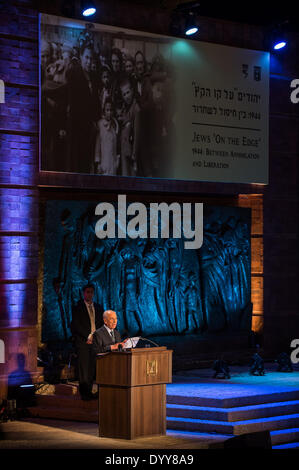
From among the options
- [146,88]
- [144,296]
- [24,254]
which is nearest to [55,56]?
[146,88]

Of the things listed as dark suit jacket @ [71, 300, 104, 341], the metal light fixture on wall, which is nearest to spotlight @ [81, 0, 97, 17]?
the metal light fixture on wall

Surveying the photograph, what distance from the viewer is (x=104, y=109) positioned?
13.8m

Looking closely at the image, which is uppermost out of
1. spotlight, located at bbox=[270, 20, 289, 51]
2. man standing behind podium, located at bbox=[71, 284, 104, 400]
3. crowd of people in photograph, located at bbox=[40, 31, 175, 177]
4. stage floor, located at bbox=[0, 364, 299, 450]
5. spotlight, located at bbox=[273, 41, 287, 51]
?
spotlight, located at bbox=[270, 20, 289, 51]

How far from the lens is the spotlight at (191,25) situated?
14.3 m

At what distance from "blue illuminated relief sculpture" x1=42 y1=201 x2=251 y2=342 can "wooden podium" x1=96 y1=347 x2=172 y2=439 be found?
10.3 feet

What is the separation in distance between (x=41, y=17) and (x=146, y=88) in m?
2.07

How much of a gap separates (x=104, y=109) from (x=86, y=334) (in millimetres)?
3625

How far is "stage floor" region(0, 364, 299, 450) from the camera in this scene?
10.2 m

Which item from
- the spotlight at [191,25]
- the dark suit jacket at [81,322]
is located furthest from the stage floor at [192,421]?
the spotlight at [191,25]

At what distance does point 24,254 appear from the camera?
13055 mm

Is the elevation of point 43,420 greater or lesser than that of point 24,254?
lesser

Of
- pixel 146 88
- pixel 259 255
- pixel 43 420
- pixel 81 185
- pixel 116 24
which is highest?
pixel 116 24

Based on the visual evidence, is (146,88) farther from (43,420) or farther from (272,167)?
(43,420)

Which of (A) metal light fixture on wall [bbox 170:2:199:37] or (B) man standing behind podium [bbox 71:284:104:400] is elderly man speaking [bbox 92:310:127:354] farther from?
(A) metal light fixture on wall [bbox 170:2:199:37]
